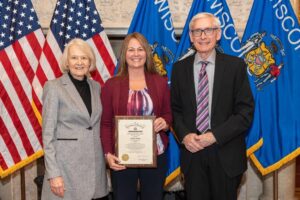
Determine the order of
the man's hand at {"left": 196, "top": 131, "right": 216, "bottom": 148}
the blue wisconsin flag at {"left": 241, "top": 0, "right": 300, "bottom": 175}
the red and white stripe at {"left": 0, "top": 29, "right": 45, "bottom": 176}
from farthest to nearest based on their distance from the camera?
1. the red and white stripe at {"left": 0, "top": 29, "right": 45, "bottom": 176}
2. the blue wisconsin flag at {"left": 241, "top": 0, "right": 300, "bottom": 175}
3. the man's hand at {"left": 196, "top": 131, "right": 216, "bottom": 148}

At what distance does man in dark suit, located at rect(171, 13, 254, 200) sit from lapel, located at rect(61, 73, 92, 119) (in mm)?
633

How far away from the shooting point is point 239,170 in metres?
2.54

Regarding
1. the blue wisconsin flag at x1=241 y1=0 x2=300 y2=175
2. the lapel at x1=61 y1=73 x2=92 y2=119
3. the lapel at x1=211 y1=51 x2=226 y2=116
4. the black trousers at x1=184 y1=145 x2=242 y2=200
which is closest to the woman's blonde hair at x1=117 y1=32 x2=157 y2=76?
the lapel at x1=61 y1=73 x2=92 y2=119

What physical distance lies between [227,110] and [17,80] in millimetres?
1933

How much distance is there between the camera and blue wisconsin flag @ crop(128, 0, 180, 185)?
11.2 feet

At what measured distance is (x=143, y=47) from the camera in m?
2.58

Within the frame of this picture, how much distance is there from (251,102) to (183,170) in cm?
66

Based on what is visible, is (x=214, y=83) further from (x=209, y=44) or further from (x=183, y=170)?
(x=183, y=170)

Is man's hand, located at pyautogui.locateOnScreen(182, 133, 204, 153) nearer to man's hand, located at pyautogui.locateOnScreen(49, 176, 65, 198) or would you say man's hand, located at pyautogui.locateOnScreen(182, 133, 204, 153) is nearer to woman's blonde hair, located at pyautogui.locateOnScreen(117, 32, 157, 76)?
woman's blonde hair, located at pyautogui.locateOnScreen(117, 32, 157, 76)

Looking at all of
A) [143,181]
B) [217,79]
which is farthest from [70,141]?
[217,79]

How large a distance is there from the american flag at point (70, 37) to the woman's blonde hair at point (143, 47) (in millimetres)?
853

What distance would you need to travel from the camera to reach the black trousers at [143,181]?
2.57 meters

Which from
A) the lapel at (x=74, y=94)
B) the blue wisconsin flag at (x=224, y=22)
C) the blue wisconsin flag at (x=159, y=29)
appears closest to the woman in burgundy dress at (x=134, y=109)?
the lapel at (x=74, y=94)

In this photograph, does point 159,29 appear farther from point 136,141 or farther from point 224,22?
point 136,141
